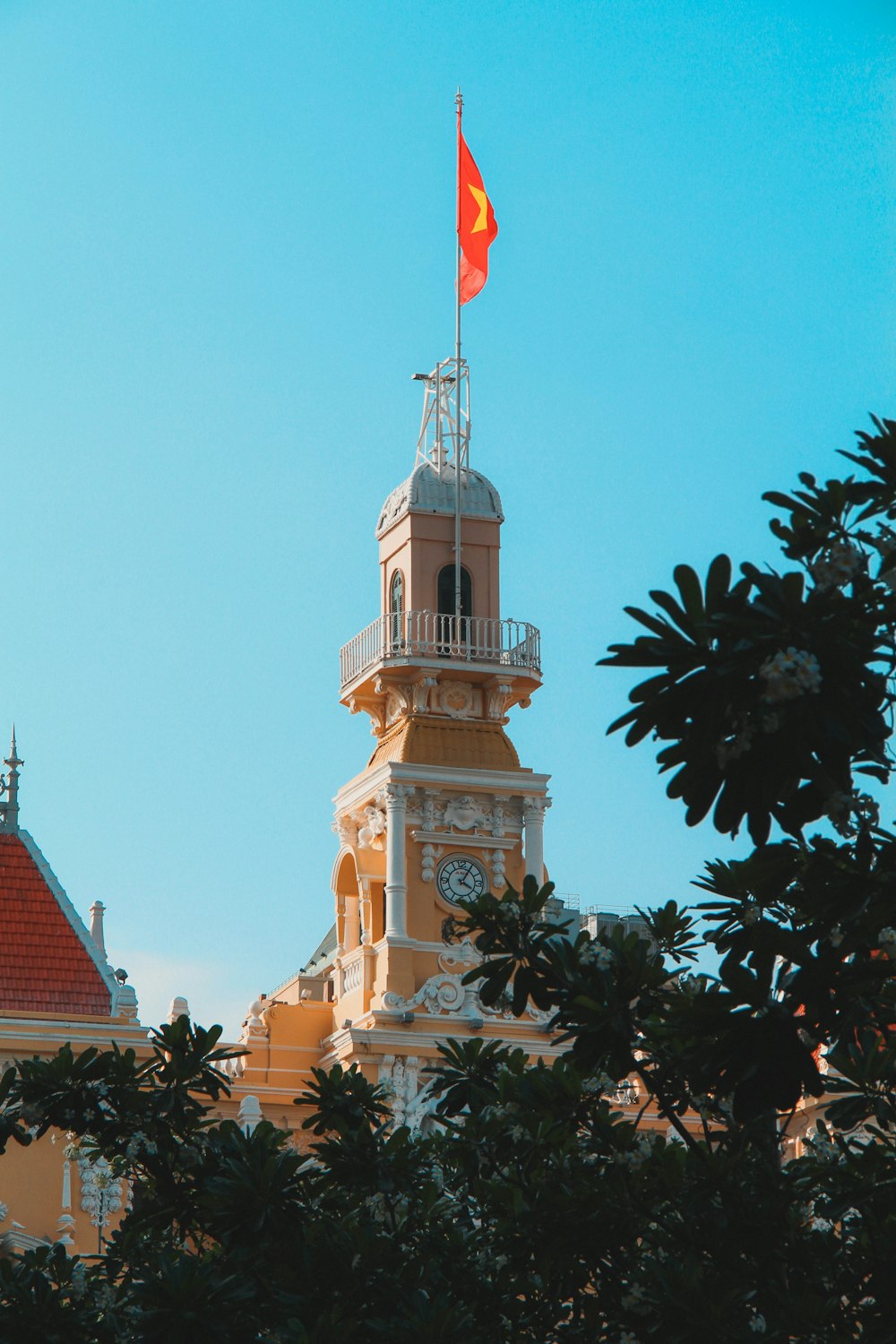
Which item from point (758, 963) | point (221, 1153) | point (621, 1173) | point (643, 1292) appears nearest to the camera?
point (758, 963)

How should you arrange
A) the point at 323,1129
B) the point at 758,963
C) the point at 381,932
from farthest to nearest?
the point at 381,932 < the point at 323,1129 < the point at 758,963

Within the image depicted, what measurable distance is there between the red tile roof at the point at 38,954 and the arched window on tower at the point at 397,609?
808 centimetres

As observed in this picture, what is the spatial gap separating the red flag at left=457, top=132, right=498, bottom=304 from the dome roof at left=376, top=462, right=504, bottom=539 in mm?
3915

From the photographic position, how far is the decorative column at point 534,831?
41.7 metres

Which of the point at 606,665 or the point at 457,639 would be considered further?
the point at 457,639

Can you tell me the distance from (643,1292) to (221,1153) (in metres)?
3.84

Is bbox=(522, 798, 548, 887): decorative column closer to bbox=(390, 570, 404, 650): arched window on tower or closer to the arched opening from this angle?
the arched opening

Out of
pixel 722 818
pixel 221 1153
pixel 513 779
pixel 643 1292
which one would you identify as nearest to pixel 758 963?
pixel 722 818

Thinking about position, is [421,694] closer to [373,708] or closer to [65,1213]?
[373,708]

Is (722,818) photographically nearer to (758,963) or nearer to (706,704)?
(706,704)

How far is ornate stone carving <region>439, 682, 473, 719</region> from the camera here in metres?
42.6

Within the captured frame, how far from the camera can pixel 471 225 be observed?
45906 mm

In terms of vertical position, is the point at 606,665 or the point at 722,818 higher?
the point at 606,665

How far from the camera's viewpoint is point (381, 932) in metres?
41.6
